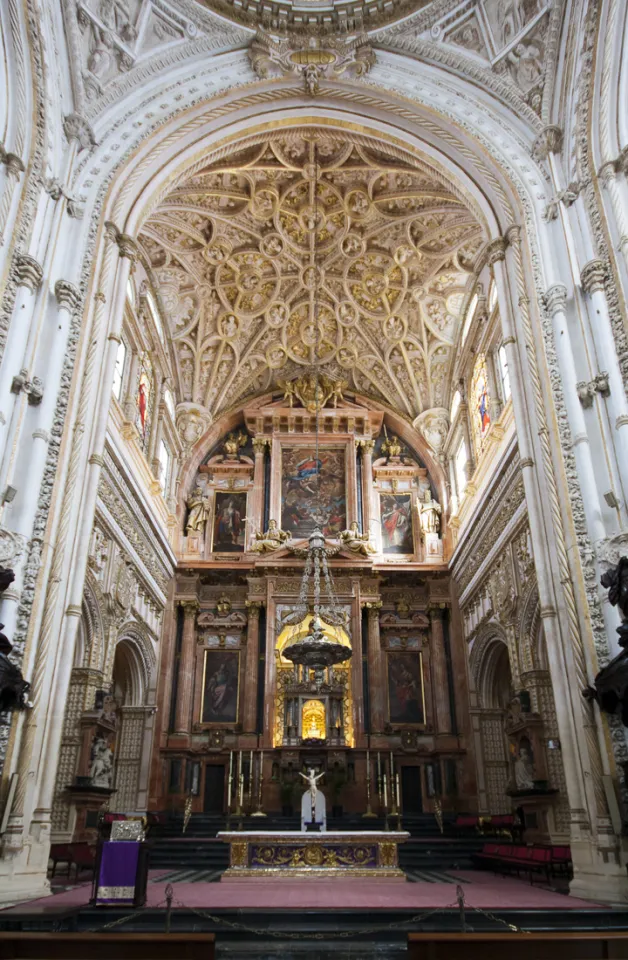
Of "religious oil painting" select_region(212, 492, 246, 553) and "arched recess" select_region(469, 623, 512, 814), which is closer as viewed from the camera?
"arched recess" select_region(469, 623, 512, 814)

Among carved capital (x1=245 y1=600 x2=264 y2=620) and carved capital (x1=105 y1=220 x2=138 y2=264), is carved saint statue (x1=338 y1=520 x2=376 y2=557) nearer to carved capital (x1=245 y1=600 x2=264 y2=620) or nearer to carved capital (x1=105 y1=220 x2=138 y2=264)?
carved capital (x1=245 y1=600 x2=264 y2=620)

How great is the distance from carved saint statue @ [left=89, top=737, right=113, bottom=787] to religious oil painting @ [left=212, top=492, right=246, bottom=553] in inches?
371

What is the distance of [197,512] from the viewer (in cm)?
2327

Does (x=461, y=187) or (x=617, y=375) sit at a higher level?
(x=461, y=187)

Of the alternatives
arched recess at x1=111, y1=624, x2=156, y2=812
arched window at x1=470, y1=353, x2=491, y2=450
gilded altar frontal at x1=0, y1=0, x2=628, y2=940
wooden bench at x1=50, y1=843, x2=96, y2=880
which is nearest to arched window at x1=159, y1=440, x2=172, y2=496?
gilded altar frontal at x1=0, y1=0, x2=628, y2=940

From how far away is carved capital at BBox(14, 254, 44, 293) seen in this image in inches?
439

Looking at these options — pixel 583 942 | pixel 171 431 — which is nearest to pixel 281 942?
pixel 583 942

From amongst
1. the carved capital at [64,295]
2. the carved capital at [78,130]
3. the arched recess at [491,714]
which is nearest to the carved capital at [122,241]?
the carved capital at [78,130]

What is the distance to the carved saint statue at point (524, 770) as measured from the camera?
13961 millimetres

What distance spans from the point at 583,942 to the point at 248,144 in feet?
53.2

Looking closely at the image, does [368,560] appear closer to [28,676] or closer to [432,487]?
[432,487]

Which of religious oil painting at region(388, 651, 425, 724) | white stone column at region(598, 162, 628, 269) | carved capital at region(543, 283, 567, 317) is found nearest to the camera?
white stone column at region(598, 162, 628, 269)

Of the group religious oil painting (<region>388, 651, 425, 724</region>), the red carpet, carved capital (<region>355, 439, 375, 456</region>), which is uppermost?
carved capital (<region>355, 439, 375, 456</region>)

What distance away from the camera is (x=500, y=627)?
17.1m
